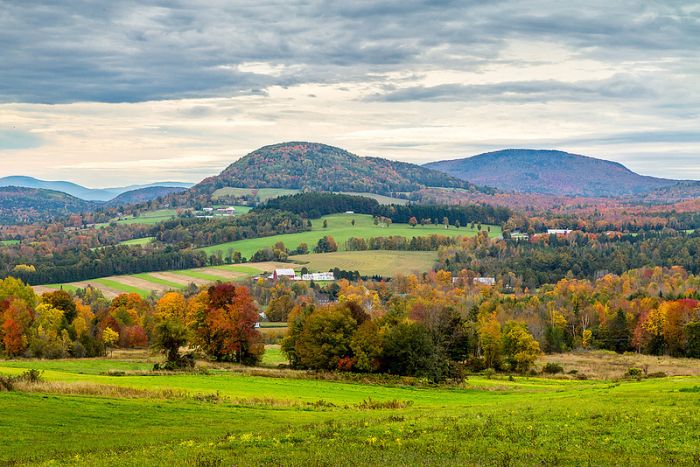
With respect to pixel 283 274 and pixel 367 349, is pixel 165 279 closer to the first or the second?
pixel 283 274

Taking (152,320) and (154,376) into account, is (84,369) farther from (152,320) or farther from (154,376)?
(152,320)

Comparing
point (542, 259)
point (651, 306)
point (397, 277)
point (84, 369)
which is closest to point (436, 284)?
point (397, 277)

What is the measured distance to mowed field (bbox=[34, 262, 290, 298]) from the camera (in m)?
155

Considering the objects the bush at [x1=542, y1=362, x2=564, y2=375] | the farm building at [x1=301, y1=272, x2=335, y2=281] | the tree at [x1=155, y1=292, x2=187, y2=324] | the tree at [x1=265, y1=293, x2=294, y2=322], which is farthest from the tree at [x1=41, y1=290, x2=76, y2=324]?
the farm building at [x1=301, y1=272, x2=335, y2=281]

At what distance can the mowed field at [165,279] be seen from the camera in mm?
155250

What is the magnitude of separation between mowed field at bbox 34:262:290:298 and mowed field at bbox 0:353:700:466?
384 feet

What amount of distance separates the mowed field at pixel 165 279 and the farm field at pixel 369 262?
9.24 metres

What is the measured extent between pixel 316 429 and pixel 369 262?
163848mm

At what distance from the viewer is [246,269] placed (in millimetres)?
180125

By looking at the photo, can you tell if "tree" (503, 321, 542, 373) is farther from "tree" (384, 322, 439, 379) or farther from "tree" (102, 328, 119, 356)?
"tree" (102, 328, 119, 356)

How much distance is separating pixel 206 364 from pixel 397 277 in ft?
356

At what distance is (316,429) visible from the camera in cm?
2578

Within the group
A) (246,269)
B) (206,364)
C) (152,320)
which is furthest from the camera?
(246,269)

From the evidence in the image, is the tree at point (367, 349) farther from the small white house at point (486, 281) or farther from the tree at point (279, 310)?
the small white house at point (486, 281)
